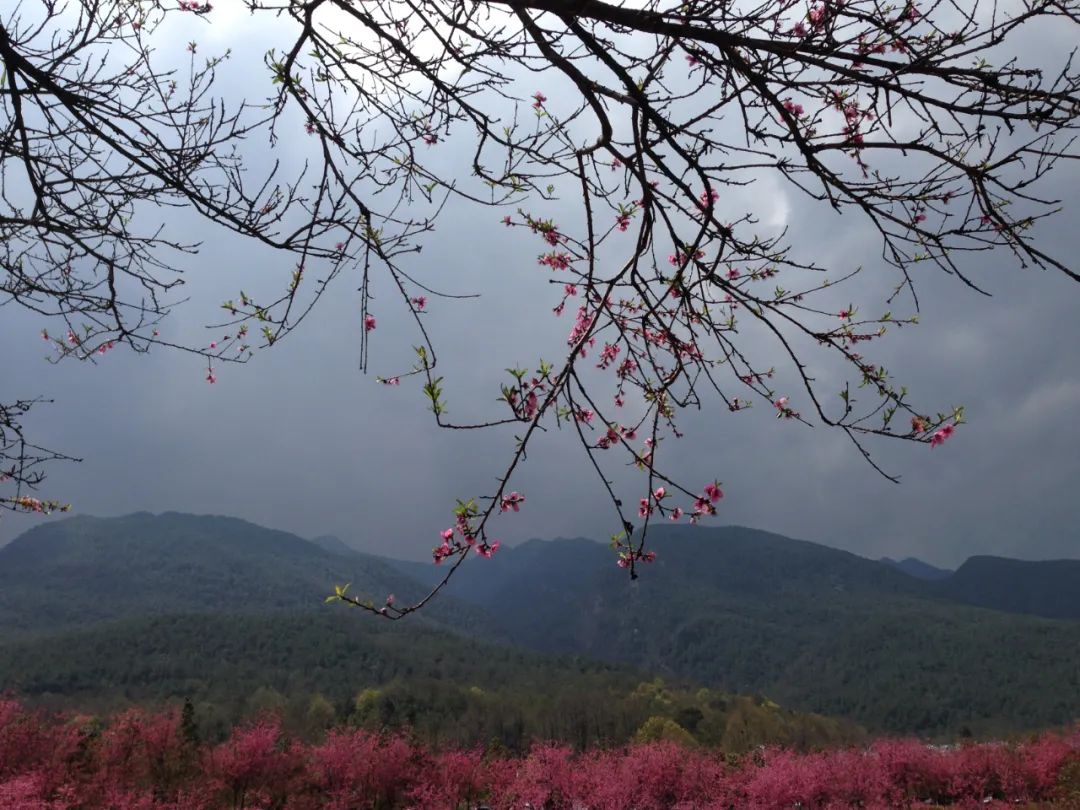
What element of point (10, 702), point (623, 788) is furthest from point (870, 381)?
point (10, 702)

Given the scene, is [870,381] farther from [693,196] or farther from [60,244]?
[60,244]

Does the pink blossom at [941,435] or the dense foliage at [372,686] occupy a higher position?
the pink blossom at [941,435]

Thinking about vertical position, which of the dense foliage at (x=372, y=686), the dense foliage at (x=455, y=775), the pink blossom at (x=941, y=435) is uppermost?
the pink blossom at (x=941, y=435)

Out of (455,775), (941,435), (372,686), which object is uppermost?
(941,435)

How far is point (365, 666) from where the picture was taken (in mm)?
112125

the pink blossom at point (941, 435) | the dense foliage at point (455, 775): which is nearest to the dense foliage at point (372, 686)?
the dense foliage at point (455, 775)

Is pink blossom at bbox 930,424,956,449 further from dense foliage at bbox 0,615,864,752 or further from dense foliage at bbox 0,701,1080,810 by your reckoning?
dense foliage at bbox 0,615,864,752

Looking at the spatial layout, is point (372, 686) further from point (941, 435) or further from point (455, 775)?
point (941, 435)

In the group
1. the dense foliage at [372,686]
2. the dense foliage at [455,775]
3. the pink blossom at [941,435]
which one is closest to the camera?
the pink blossom at [941,435]

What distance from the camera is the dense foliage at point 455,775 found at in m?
15.3

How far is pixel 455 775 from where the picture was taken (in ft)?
53.0

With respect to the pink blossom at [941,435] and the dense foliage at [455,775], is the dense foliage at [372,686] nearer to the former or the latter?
the dense foliage at [455,775]

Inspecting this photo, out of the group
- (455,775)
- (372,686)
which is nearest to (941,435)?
(455,775)

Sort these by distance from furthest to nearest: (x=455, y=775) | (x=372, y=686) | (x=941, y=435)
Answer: (x=372, y=686)
(x=455, y=775)
(x=941, y=435)
